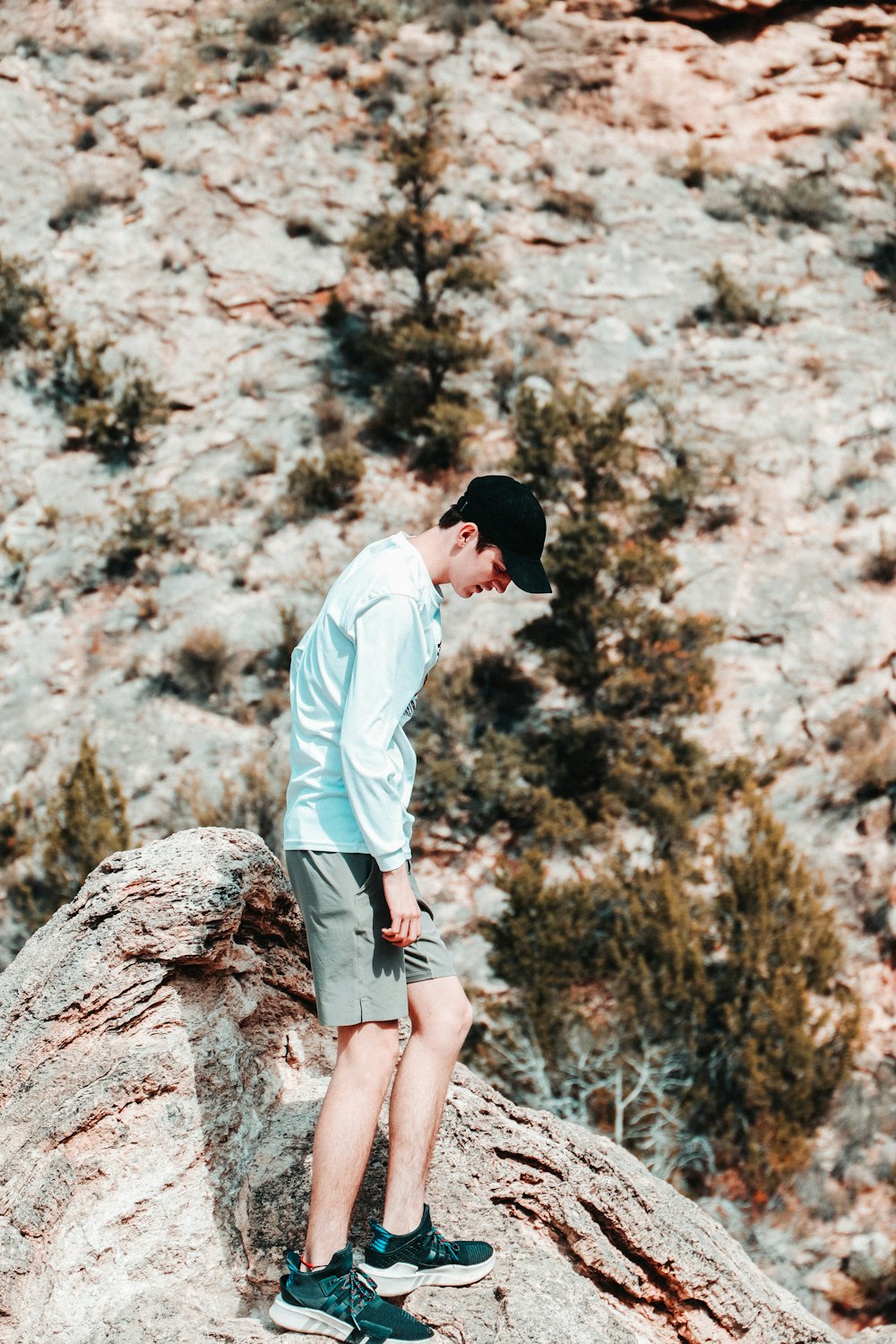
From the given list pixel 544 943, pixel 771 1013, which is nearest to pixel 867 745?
pixel 771 1013

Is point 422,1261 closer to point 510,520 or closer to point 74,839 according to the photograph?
point 510,520

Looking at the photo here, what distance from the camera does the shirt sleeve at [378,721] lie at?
226cm

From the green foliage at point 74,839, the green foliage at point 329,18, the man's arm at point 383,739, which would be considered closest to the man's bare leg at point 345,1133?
the man's arm at point 383,739

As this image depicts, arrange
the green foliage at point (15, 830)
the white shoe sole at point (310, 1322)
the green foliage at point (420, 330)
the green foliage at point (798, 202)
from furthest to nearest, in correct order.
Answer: the green foliage at point (798, 202), the green foliage at point (420, 330), the green foliage at point (15, 830), the white shoe sole at point (310, 1322)

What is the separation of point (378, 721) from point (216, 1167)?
4.11ft

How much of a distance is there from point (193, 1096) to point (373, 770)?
3.54 feet

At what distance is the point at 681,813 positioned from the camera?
9.23 metres

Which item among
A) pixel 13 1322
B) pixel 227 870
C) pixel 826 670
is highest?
pixel 227 870

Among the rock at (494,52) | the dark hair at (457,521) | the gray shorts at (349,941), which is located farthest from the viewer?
the rock at (494,52)

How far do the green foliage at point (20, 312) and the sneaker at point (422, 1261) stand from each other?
41.2 feet

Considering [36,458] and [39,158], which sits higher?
[39,158]

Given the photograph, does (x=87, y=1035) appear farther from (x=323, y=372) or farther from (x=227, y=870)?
(x=323, y=372)

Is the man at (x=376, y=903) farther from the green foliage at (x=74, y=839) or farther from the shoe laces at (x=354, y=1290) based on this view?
the green foliage at (x=74, y=839)

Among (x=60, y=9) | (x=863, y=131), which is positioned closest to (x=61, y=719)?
(x=60, y=9)
